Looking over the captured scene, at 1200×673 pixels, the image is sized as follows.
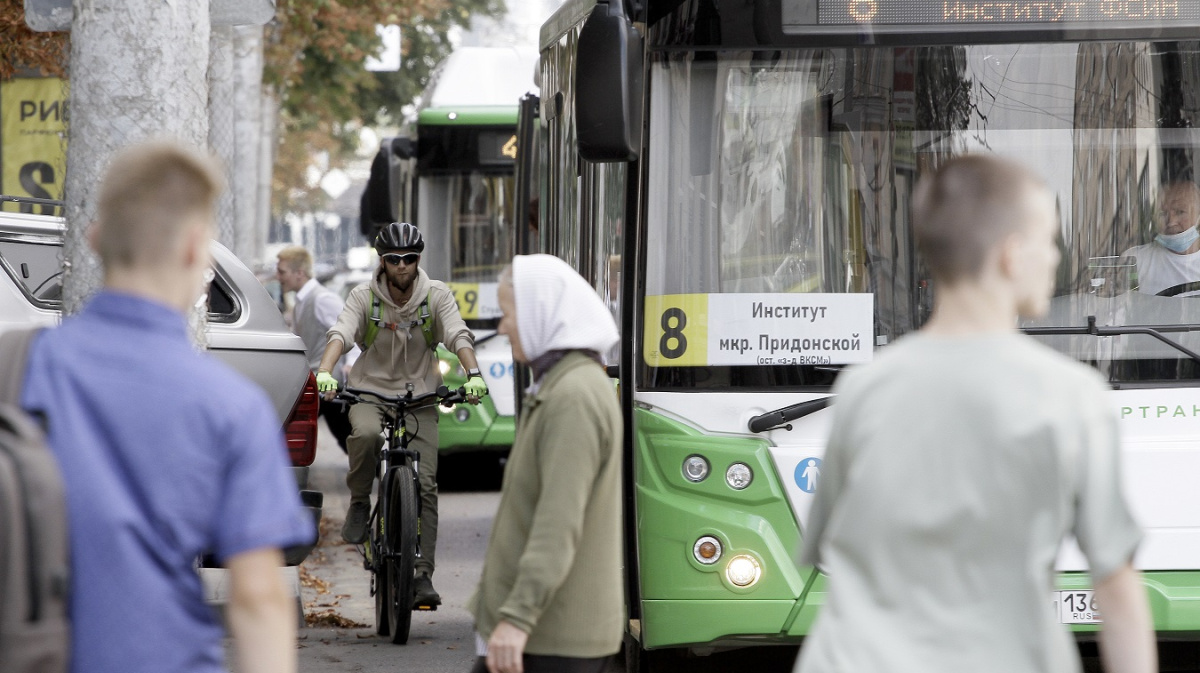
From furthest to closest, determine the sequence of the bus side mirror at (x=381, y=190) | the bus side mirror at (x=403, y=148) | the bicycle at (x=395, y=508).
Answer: the bus side mirror at (x=403, y=148) → the bus side mirror at (x=381, y=190) → the bicycle at (x=395, y=508)

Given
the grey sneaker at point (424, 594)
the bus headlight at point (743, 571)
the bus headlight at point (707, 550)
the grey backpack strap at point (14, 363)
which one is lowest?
the grey sneaker at point (424, 594)

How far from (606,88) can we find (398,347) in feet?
9.33

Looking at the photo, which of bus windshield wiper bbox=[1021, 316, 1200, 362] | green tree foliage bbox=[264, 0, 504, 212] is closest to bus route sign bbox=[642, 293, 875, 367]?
bus windshield wiper bbox=[1021, 316, 1200, 362]

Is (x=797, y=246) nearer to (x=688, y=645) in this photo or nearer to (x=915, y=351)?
(x=688, y=645)

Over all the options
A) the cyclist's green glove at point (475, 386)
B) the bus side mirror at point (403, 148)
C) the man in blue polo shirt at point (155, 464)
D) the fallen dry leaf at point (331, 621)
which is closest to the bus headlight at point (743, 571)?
the cyclist's green glove at point (475, 386)

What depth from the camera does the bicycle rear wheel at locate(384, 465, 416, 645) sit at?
761 cm

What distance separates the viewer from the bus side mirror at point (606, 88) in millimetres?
5594

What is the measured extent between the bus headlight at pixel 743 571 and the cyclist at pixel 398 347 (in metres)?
2.38

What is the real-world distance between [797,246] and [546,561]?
267 centimetres

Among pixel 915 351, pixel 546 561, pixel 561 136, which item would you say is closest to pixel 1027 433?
pixel 915 351

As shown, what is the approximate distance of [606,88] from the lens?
18.4 ft

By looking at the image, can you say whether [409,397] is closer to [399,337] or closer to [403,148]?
[399,337]

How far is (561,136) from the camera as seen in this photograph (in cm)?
822

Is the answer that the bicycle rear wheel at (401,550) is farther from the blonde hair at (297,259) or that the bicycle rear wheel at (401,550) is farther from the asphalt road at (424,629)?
the blonde hair at (297,259)
